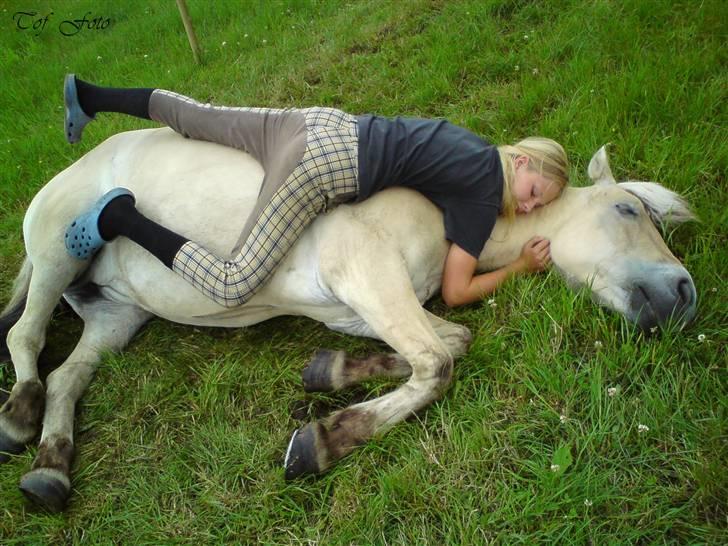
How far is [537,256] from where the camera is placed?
10.5ft

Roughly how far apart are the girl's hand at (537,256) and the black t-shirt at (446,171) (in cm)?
35

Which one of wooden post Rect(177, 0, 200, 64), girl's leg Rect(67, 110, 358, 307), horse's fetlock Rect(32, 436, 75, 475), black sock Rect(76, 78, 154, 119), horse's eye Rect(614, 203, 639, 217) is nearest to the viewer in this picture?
horse's fetlock Rect(32, 436, 75, 475)

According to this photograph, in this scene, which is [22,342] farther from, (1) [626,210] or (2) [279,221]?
(1) [626,210]

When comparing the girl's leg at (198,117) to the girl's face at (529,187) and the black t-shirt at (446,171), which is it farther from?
the girl's face at (529,187)

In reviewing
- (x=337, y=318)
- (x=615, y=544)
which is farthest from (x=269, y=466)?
(x=615, y=544)

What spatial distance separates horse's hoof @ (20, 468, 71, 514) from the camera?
8.75 feet

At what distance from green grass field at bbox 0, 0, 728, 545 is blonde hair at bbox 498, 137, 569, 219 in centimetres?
47

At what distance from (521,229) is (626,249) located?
2.00 ft

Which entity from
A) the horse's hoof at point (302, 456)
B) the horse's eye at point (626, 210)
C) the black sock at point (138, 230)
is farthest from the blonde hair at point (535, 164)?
the black sock at point (138, 230)

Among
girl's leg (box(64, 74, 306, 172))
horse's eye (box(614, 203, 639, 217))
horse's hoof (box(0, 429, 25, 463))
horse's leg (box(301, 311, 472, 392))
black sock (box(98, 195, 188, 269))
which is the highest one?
girl's leg (box(64, 74, 306, 172))

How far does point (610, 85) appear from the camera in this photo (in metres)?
4.31

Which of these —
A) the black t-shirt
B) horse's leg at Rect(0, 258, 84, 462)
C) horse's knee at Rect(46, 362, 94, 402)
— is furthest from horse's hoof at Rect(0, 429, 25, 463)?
the black t-shirt

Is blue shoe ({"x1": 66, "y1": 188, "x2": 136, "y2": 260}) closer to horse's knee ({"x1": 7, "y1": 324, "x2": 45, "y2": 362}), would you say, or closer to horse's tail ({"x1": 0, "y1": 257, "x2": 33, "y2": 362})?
horse's knee ({"x1": 7, "y1": 324, "x2": 45, "y2": 362})

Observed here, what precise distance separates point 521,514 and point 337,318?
1.47 m
